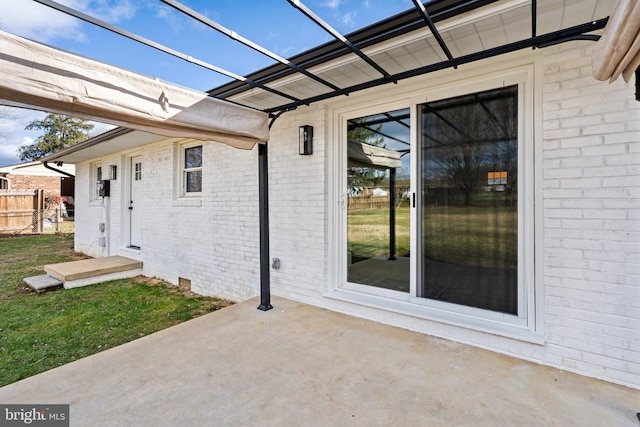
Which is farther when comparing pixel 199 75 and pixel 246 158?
pixel 246 158

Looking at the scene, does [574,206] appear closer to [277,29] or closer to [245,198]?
[277,29]

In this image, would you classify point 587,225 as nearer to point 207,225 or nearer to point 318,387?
point 318,387

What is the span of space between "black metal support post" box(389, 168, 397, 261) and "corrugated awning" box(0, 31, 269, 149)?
5.48ft

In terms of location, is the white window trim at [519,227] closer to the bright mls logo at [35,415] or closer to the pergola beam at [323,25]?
the pergola beam at [323,25]

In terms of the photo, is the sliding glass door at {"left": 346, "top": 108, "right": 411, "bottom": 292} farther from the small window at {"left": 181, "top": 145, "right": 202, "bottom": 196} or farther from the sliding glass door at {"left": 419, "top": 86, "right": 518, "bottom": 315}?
the small window at {"left": 181, "top": 145, "right": 202, "bottom": 196}

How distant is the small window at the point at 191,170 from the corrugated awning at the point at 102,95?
10.0ft

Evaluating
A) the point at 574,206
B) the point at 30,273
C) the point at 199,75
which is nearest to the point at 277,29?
the point at 199,75

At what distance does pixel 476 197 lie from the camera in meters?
2.67

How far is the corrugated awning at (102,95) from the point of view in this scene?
1626 mm

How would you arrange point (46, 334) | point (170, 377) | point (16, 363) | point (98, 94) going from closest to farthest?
point (98, 94), point (170, 377), point (16, 363), point (46, 334)

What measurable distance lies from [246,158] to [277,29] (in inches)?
80.4

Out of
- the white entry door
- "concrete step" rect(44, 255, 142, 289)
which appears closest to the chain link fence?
the white entry door

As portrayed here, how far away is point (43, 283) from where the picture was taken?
5.39 meters

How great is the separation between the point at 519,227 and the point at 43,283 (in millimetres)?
7270
